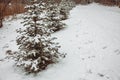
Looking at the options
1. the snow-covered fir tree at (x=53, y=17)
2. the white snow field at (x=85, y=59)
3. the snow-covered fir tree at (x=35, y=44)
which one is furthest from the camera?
the snow-covered fir tree at (x=53, y=17)

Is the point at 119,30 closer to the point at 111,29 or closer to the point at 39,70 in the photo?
the point at 111,29

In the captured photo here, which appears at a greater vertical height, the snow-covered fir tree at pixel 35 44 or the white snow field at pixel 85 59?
the snow-covered fir tree at pixel 35 44

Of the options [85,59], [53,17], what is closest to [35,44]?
[85,59]

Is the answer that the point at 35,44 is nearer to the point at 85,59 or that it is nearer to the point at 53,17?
the point at 85,59

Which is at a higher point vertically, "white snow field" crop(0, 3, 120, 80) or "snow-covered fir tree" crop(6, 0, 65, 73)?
"snow-covered fir tree" crop(6, 0, 65, 73)

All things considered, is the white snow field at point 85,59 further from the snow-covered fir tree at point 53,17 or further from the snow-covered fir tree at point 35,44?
the snow-covered fir tree at point 53,17

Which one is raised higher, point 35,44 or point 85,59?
point 35,44

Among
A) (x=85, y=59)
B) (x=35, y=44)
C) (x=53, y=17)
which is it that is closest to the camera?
(x=35, y=44)

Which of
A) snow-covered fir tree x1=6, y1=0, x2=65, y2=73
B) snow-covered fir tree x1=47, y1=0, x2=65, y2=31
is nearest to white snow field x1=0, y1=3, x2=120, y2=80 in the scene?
snow-covered fir tree x1=6, y1=0, x2=65, y2=73

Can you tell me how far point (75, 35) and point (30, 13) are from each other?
3.52m

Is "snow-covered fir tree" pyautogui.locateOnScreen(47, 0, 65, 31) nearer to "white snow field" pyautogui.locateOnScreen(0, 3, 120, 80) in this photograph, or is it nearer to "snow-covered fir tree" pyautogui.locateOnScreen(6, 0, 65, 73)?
"white snow field" pyautogui.locateOnScreen(0, 3, 120, 80)

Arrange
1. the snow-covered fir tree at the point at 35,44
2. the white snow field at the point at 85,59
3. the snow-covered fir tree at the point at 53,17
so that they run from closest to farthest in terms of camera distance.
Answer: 1. the white snow field at the point at 85,59
2. the snow-covered fir tree at the point at 35,44
3. the snow-covered fir tree at the point at 53,17

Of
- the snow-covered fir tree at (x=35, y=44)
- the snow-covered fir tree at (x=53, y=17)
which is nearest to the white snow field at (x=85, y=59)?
the snow-covered fir tree at (x=35, y=44)

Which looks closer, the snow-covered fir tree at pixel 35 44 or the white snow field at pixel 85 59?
the white snow field at pixel 85 59
